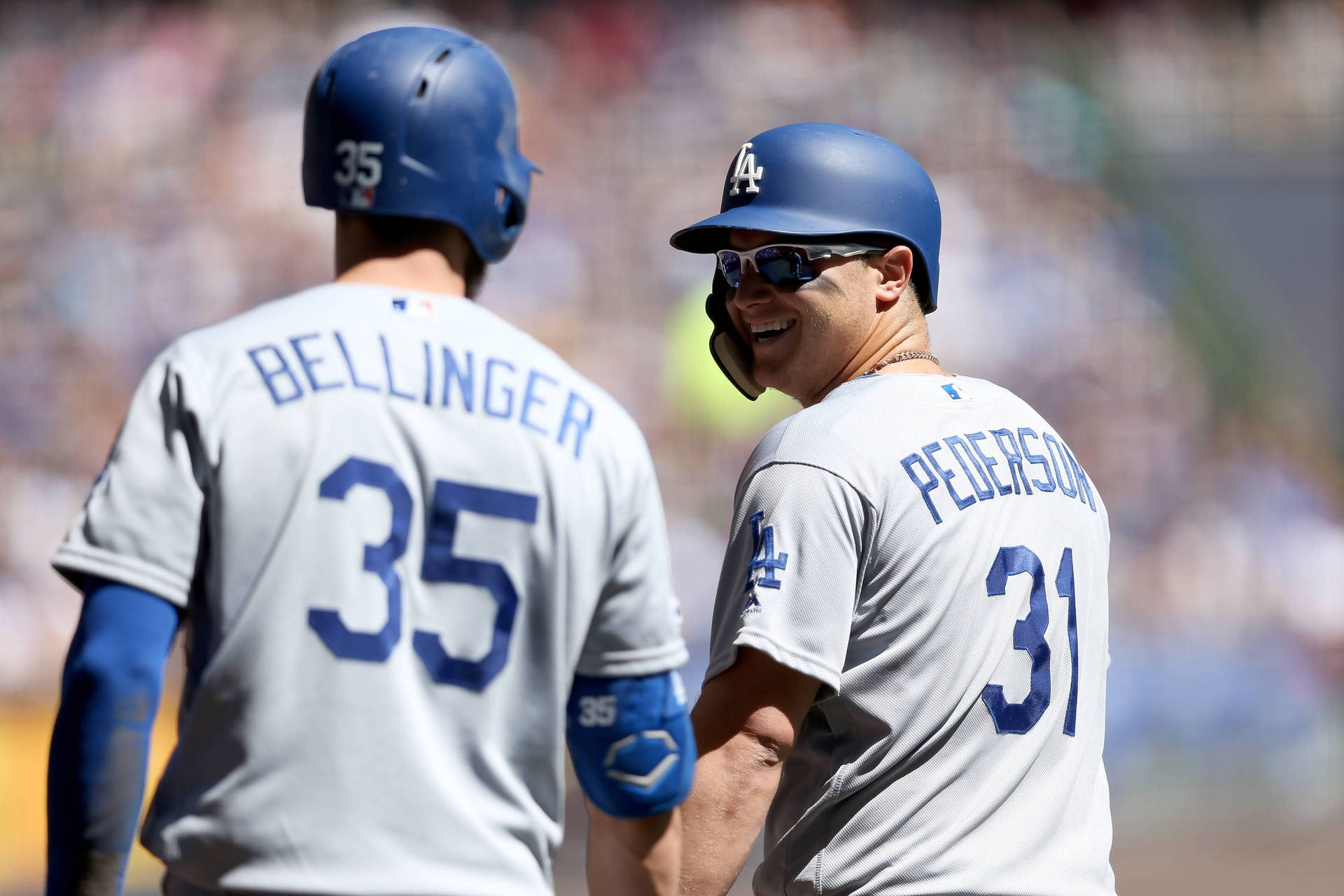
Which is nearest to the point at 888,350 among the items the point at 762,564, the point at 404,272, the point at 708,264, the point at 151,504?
the point at 762,564

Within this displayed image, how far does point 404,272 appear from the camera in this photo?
6.67ft

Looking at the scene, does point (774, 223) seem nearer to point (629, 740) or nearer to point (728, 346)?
point (728, 346)

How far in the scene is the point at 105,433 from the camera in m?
8.76

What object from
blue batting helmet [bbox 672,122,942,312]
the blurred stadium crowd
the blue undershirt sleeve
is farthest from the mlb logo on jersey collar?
the blurred stadium crowd

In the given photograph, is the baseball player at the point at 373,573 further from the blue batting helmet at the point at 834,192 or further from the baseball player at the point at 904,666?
the blue batting helmet at the point at 834,192

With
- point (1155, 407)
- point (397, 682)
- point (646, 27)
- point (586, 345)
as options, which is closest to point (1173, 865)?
point (1155, 407)

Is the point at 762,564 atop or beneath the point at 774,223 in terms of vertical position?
beneath

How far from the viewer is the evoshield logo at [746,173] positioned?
10.0 feet

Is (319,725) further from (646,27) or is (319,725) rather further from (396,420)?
(646,27)

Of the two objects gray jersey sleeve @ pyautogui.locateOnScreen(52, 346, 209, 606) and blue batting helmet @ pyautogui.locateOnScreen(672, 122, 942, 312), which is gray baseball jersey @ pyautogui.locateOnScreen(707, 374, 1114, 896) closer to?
blue batting helmet @ pyautogui.locateOnScreen(672, 122, 942, 312)

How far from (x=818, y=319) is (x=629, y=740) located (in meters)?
1.19

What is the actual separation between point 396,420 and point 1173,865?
7.71 meters

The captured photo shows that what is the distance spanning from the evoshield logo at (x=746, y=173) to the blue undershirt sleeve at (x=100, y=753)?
168 centimetres

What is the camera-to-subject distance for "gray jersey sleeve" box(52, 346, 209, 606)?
1781 mm
